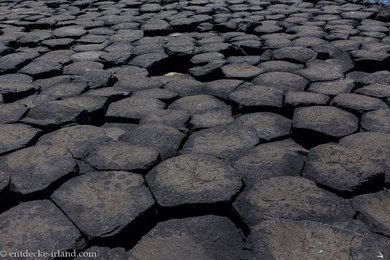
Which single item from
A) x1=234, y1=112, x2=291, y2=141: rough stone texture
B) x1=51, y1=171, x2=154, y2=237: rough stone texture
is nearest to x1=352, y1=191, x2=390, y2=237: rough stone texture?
x1=234, y1=112, x2=291, y2=141: rough stone texture

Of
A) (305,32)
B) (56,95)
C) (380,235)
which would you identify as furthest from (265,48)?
(380,235)

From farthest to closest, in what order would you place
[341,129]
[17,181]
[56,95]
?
[56,95] < [341,129] < [17,181]

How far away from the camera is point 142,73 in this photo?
2361 mm

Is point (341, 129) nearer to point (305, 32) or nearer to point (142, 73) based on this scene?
point (142, 73)

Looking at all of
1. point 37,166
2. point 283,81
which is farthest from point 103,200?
point 283,81

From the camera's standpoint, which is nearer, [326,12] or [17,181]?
[17,181]

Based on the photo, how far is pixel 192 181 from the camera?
4.33 feet

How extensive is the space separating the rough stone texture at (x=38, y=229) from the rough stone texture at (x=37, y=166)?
3.4 inches

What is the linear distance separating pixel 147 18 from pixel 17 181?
2503 millimetres

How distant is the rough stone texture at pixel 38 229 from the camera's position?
109cm

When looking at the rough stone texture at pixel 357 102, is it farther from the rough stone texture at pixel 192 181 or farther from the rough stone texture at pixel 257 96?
the rough stone texture at pixel 192 181

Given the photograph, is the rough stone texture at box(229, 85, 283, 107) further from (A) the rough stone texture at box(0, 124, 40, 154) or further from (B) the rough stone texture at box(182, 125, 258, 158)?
(A) the rough stone texture at box(0, 124, 40, 154)

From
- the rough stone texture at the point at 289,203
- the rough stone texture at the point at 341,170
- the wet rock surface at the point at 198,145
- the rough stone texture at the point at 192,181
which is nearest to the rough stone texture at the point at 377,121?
the wet rock surface at the point at 198,145

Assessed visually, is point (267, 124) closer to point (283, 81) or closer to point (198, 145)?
point (198, 145)
